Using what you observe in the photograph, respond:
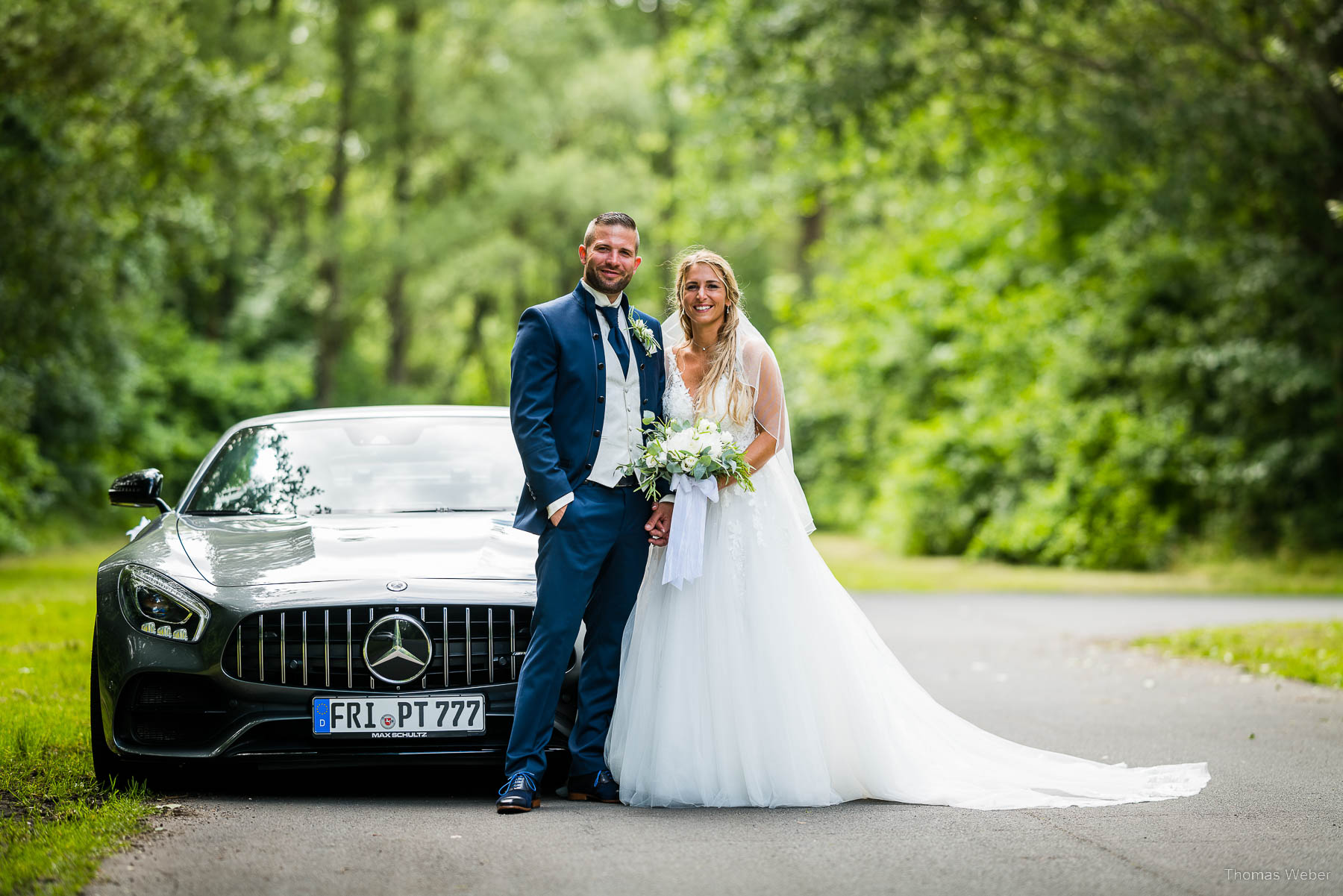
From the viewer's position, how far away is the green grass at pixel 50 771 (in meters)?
4.54

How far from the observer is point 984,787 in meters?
5.87

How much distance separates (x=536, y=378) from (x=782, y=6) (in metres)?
14.6

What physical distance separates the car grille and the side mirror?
143 centimetres

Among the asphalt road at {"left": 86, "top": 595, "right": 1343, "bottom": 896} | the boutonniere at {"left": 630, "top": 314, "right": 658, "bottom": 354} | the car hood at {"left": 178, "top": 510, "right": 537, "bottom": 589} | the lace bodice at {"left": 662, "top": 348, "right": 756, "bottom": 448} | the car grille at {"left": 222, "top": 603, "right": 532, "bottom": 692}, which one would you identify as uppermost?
the boutonniere at {"left": 630, "top": 314, "right": 658, "bottom": 354}

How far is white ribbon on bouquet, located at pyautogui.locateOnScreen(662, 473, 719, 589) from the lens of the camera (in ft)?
18.9

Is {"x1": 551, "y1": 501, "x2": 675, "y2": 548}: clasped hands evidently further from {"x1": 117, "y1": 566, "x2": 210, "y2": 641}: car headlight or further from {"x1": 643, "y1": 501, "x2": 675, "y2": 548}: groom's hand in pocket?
{"x1": 117, "y1": 566, "x2": 210, "y2": 641}: car headlight

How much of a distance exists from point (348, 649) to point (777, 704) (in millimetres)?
1644

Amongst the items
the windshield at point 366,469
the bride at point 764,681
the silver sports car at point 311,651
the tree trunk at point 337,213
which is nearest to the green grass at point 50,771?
the silver sports car at point 311,651

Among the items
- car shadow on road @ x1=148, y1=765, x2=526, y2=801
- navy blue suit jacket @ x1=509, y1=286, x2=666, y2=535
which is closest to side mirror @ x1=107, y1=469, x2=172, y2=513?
car shadow on road @ x1=148, y1=765, x2=526, y2=801

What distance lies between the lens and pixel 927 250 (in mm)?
26875

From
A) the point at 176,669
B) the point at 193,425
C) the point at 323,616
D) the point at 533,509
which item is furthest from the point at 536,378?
the point at 193,425

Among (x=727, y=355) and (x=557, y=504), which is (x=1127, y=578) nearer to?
(x=727, y=355)

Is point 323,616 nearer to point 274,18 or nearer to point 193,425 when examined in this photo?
point 193,425

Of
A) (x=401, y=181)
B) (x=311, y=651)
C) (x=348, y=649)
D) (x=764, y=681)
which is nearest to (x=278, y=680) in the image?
(x=311, y=651)
